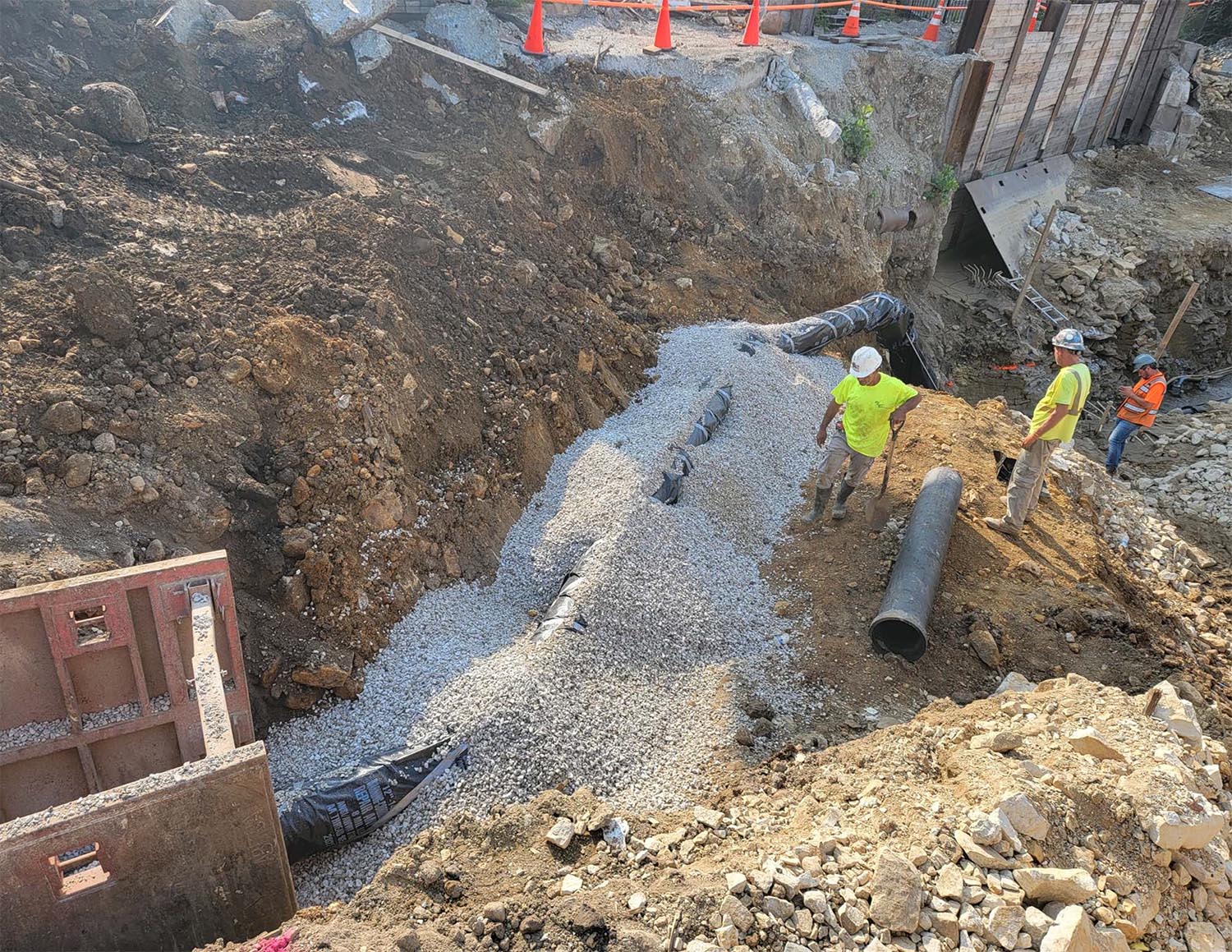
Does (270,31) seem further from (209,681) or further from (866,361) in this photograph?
(209,681)

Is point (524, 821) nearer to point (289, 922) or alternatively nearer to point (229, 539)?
point (289, 922)

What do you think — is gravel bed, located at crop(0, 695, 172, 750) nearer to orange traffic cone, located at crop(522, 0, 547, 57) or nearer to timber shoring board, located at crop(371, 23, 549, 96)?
timber shoring board, located at crop(371, 23, 549, 96)

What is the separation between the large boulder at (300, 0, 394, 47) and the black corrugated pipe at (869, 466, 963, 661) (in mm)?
9019

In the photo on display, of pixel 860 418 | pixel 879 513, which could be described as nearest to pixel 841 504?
pixel 879 513

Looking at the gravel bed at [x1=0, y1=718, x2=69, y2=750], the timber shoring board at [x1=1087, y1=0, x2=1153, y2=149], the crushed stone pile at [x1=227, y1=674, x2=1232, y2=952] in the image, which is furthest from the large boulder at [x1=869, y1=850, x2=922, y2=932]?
the timber shoring board at [x1=1087, y1=0, x2=1153, y2=149]

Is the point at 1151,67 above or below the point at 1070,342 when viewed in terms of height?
above

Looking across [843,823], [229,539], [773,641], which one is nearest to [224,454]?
[229,539]

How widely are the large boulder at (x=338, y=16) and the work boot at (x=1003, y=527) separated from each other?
967 cm

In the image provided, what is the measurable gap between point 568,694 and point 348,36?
30.5 feet

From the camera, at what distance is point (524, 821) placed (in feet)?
15.1

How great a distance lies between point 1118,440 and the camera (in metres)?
10.6

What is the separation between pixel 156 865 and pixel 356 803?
107 centimetres

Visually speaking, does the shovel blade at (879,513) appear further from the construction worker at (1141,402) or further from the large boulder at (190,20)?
the large boulder at (190,20)

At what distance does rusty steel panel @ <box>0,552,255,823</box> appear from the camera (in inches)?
180
